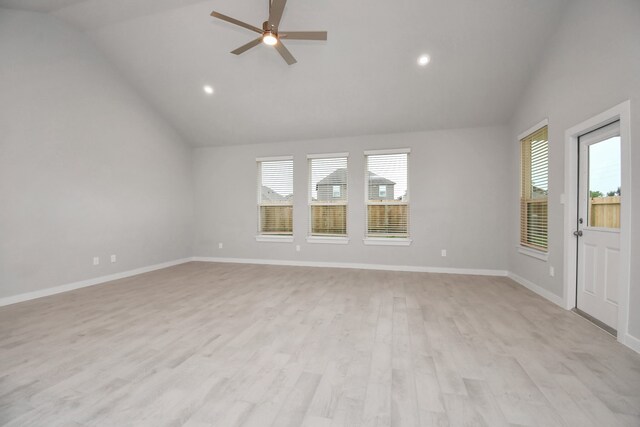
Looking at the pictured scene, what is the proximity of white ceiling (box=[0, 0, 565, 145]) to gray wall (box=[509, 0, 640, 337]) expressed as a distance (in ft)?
1.19

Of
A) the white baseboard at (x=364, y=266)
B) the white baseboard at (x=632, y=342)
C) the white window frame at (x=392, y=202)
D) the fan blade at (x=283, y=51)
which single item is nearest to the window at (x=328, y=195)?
the white window frame at (x=392, y=202)

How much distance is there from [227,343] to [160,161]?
4.87m

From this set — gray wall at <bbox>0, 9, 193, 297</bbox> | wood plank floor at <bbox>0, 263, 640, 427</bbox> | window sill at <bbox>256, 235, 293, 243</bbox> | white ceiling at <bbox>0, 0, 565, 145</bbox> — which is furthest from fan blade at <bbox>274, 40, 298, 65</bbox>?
window sill at <bbox>256, 235, 293, 243</bbox>

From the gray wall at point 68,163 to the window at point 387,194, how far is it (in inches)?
174

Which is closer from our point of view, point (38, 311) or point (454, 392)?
point (454, 392)

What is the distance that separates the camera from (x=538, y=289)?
13.4ft

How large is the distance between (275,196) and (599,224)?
5323 millimetres

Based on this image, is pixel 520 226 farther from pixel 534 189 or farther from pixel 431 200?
pixel 431 200

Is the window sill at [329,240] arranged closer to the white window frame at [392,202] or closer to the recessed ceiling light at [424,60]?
the white window frame at [392,202]

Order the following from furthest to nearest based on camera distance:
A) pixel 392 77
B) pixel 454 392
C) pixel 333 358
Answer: pixel 392 77 < pixel 333 358 < pixel 454 392

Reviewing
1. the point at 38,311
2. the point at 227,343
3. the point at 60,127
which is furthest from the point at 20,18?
the point at 227,343

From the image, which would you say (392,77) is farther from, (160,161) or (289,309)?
(160,161)

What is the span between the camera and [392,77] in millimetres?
4605

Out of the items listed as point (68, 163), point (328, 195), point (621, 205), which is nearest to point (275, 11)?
point (621, 205)
